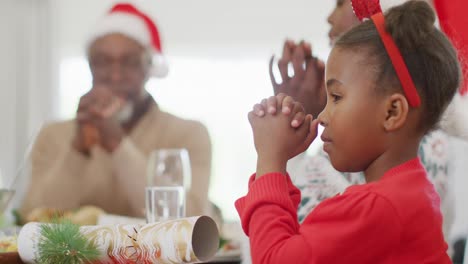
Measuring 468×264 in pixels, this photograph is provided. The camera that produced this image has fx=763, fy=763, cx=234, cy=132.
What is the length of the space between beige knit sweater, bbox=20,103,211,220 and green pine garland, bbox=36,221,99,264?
1.21 m

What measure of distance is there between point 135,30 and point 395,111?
1926 mm

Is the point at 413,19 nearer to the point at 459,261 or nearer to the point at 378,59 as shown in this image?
the point at 378,59

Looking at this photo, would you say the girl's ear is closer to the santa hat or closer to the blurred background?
the santa hat

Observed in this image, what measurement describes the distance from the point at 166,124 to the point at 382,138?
5.99ft

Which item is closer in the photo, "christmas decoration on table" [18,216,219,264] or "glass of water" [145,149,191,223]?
"christmas decoration on table" [18,216,219,264]

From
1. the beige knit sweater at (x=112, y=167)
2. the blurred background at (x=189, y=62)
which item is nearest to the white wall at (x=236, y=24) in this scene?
the blurred background at (x=189, y=62)

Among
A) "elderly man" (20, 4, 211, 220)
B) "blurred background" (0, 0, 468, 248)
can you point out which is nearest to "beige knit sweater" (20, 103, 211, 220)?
"elderly man" (20, 4, 211, 220)

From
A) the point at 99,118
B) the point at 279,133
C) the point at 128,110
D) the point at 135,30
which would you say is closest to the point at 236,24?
the point at 135,30

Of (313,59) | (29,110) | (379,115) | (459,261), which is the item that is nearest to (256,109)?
(379,115)

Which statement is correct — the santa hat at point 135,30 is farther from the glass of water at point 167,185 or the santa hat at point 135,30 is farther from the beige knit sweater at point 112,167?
the glass of water at point 167,185

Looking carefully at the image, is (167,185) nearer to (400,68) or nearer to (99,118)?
(99,118)

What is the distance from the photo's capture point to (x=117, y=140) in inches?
93.8

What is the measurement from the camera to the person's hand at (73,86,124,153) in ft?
6.93

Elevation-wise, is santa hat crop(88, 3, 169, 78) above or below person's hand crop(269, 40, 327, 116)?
above
